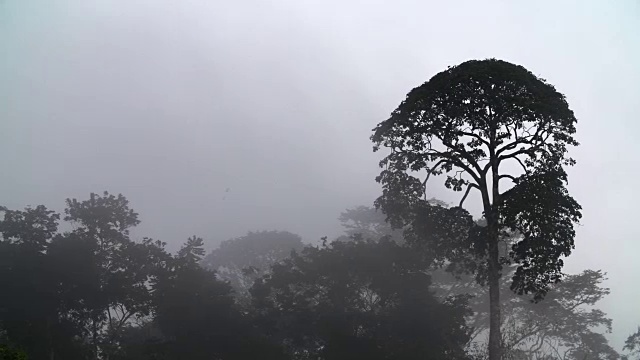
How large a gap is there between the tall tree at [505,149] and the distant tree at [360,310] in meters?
3.63

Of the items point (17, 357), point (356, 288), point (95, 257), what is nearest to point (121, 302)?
point (95, 257)

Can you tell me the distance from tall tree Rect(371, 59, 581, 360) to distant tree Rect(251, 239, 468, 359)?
363 cm

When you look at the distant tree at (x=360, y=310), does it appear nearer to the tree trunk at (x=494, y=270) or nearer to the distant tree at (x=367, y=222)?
the tree trunk at (x=494, y=270)

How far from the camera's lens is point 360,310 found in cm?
2209

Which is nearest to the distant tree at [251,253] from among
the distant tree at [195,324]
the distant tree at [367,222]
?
the distant tree at [367,222]

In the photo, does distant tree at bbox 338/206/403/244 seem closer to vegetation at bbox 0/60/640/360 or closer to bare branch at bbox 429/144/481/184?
vegetation at bbox 0/60/640/360

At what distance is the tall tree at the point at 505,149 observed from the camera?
14.8 m

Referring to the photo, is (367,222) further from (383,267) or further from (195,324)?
(195,324)

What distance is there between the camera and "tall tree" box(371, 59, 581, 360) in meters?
14.8

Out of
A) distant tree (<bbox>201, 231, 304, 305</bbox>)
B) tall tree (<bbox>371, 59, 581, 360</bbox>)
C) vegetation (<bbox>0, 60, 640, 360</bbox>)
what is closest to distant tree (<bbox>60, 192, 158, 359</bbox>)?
vegetation (<bbox>0, 60, 640, 360</bbox>)

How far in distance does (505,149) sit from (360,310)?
10.6m

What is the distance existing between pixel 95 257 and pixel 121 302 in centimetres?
275

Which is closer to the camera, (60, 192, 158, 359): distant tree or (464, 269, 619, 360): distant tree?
(60, 192, 158, 359): distant tree

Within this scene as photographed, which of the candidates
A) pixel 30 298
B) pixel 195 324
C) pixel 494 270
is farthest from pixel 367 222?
pixel 30 298
